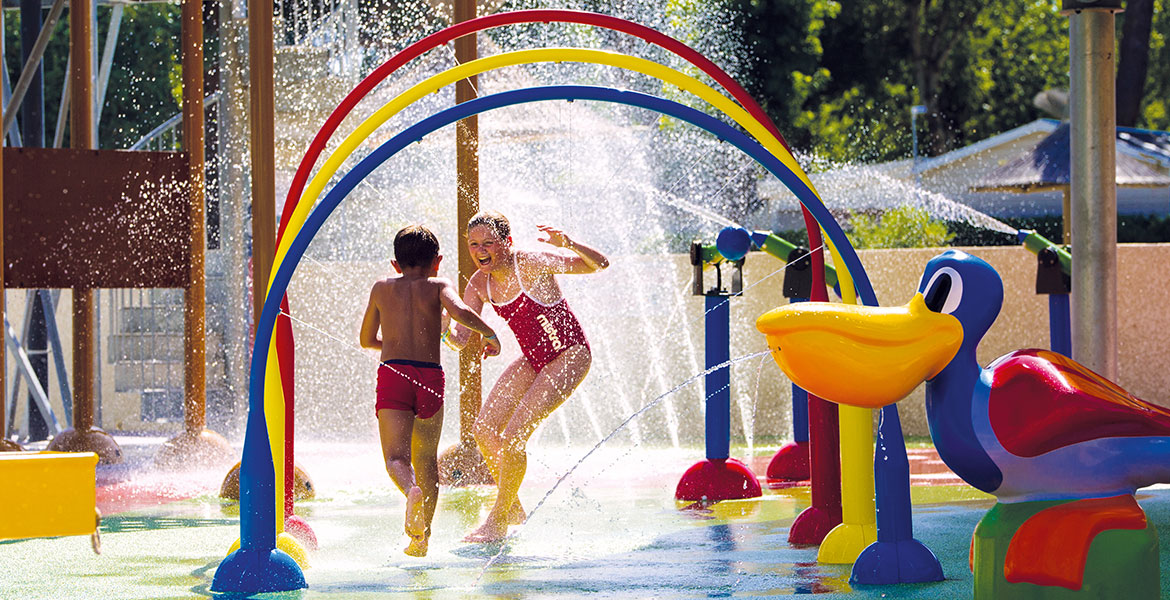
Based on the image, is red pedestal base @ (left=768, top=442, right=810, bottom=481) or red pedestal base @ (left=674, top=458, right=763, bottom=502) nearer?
red pedestal base @ (left=674, top=458, right=763, bottom=502)

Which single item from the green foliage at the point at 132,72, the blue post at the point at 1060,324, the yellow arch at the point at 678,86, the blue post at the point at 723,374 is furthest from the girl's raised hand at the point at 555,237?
the green foliage at the point at 132,72

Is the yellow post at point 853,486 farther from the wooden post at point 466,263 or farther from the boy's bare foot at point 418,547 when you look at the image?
the wooden post at point 466,263

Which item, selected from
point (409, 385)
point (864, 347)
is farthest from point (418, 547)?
point (864, 347)

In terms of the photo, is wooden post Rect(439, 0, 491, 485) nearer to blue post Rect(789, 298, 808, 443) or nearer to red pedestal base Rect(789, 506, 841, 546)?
blue post Rect(789, 298, 808, 443)

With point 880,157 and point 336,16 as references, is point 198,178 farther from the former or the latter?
point 880,157

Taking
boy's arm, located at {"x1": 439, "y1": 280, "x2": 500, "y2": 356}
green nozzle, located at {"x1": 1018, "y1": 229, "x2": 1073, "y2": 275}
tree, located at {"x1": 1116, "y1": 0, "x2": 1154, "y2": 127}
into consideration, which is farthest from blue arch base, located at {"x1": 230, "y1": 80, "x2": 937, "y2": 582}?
tree, located at {"x1": 1116, "y1": 0, "x2": 1154, "y2": 127}

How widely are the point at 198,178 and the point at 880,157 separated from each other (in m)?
26.6

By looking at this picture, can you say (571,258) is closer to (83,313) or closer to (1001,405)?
(1001,405)

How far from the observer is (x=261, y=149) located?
756cm

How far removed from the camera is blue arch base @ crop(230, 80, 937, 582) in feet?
15.4

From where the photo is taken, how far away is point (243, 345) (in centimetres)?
1075

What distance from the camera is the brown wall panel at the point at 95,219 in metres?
8.62

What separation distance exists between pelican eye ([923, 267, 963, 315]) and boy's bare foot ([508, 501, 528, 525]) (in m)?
2.36

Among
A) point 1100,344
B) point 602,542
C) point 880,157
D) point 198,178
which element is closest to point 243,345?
point 198,178
